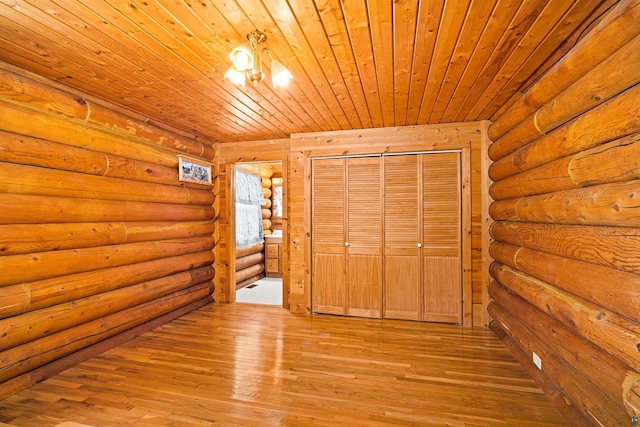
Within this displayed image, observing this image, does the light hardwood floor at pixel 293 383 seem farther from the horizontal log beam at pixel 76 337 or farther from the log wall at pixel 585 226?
the log wall at pixel 585 226

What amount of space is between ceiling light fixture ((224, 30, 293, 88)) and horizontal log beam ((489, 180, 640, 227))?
2.03 meters

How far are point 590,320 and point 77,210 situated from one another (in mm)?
3899

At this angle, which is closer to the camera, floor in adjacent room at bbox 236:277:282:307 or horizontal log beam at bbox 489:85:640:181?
horizontal log beam at bbox 489:85:640:181

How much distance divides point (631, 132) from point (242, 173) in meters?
5.56

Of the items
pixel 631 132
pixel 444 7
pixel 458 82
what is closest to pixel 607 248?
pixel 631 132

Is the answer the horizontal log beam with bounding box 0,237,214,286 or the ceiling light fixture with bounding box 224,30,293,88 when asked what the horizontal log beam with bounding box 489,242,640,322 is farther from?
the horizontal log beam with bounding box 0,237,214,286

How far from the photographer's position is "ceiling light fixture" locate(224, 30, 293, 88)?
6.53 feet

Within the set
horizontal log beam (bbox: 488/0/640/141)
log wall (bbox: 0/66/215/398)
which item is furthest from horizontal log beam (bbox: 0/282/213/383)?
horizontal log beam (bbox: 488/0/640/141)

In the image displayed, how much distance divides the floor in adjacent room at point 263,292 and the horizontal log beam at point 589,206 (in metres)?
3.63

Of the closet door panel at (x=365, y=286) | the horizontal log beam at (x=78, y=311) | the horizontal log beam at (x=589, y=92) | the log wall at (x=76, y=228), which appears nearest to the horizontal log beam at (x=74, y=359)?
the log wall at (x=76, y=228)

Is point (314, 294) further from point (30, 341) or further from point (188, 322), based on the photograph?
point (30, 341)

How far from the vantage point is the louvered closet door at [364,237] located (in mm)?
4176

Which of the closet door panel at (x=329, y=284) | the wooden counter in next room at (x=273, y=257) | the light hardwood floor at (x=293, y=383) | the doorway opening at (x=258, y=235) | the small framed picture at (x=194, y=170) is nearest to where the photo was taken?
the light hardwood floor at (x=293, y=383)

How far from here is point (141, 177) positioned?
11.6ft
